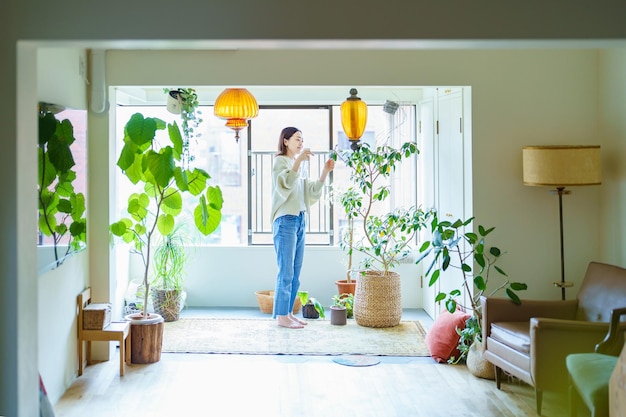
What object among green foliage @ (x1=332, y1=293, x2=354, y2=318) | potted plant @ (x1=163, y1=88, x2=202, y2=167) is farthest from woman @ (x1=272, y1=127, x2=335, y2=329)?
potted plant @ (x1=163, y1=88, x2=202, y2=167)

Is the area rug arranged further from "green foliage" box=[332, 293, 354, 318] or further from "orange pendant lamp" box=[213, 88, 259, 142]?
"orange pendant lamp" box=[213, 88, 259, 142]

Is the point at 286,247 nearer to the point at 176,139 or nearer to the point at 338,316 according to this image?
the point at 338,316

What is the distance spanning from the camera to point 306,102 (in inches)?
278

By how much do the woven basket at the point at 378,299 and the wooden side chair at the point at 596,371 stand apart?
7.59 feet

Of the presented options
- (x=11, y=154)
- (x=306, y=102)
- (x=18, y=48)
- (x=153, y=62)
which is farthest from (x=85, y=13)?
(x=306, y=102)

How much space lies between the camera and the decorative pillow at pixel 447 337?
5.22 metres

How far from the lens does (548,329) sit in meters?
4.05

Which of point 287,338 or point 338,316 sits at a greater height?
point 338,316

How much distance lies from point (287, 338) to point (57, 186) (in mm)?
2345

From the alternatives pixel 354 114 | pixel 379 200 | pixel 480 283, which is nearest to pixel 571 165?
pixel 480 283

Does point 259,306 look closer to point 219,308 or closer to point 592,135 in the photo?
point 219,308

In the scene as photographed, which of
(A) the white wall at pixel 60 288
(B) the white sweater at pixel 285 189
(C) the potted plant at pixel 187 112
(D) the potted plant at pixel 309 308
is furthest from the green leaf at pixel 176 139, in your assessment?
(D) the potted plant at pixel 309 308

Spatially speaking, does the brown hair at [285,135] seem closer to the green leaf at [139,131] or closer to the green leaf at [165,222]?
the green leaf at [165,222]

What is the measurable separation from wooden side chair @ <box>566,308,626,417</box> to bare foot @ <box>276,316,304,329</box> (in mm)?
2601
